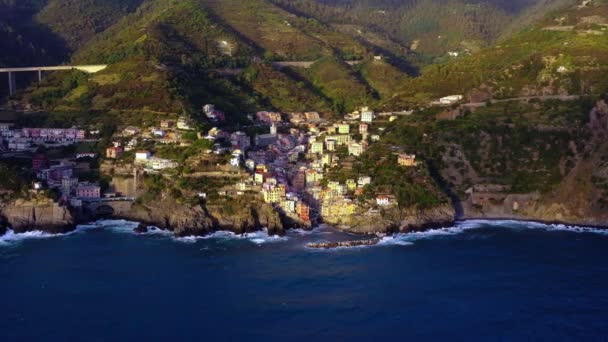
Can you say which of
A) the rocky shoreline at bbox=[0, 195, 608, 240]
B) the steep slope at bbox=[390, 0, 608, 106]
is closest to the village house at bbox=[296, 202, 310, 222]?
the rocky shoreline at bbox=[0, 195, 608, 240]

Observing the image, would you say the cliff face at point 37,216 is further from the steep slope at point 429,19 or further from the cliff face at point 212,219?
the steep slope at point 429,19

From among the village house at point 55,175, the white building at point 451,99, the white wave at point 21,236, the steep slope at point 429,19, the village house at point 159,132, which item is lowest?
the white wave at point 21,236

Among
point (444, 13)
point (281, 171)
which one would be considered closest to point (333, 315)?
point (281, 171)

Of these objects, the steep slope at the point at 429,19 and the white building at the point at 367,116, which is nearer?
the white building at the point at 367,116

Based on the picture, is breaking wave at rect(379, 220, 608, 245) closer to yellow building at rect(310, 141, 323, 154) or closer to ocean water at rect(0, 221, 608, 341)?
ocean water at rect(0, 221, 608, 341)

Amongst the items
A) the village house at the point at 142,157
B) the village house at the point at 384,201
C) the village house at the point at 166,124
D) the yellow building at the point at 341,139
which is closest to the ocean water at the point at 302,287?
the village house at the point at 384,201

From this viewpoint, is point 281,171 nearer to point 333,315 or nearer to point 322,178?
point 322,178
